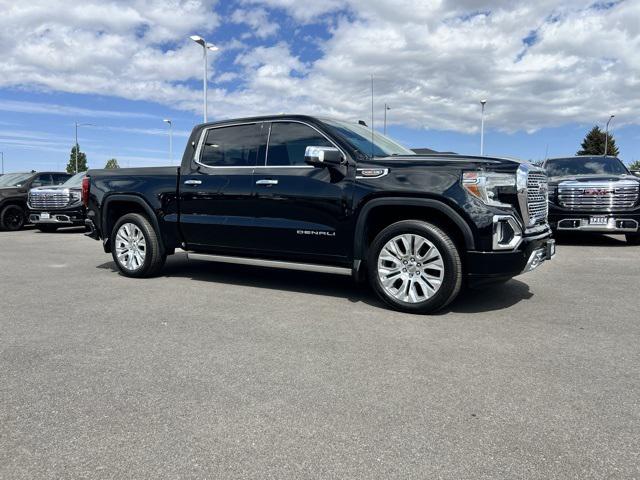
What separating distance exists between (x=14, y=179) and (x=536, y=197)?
15.8 metres

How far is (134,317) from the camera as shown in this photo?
15.4 feet

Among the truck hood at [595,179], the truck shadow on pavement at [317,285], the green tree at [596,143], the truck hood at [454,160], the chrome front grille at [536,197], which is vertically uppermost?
the green tree at [596,143]

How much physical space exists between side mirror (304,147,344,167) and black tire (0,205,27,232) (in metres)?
13.4

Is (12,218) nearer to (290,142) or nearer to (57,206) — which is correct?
(57,206)

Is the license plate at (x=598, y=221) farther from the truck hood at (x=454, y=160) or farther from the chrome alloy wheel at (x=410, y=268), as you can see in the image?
the chrome alloy wheel at (x=410, y=268)

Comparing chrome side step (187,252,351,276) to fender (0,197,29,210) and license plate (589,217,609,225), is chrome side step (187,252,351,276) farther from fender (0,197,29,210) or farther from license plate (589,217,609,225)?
fender (0,197,29,210)

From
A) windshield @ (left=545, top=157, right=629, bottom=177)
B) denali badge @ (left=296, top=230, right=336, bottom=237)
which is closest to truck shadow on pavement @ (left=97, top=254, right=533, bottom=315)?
denali badge @ (left=296, top=230, right=336, bottom=237)

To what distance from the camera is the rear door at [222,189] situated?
5.75m

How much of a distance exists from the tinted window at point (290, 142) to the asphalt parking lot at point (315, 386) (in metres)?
1.44

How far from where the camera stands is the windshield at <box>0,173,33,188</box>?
15.6 metres

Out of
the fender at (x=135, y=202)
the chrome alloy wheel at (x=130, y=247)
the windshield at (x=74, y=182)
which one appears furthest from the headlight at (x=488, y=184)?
the windshield at (x=74, y=182)

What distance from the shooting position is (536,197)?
5156 mm

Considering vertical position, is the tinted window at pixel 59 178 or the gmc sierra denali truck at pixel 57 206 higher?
the tinted window at pixel 59 178

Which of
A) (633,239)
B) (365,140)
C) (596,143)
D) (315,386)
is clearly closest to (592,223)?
(633,239)
